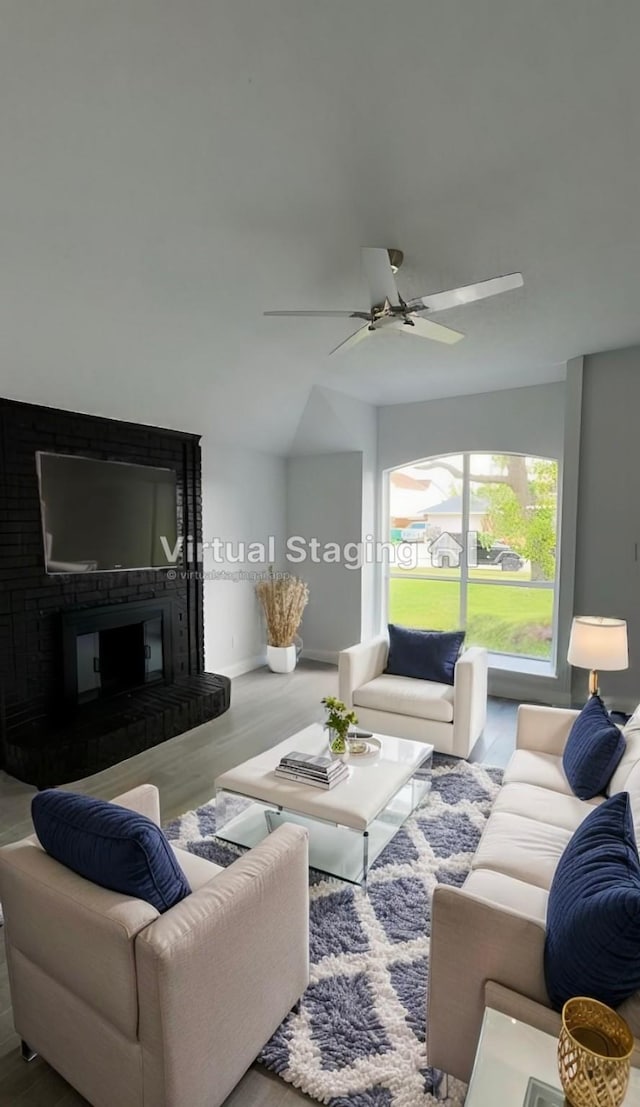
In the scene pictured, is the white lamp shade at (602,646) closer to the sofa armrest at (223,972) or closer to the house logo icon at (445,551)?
the sofa armrest at (223,972)

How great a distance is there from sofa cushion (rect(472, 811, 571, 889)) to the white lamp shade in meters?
1.17

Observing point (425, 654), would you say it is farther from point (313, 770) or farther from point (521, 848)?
point (521, 848)

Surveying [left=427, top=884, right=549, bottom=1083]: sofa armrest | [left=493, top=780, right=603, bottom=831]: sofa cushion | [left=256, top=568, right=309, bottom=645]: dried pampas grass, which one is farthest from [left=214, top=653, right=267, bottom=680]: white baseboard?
[left=427, top=884, right=549, bottom=1083]: sofa armrest

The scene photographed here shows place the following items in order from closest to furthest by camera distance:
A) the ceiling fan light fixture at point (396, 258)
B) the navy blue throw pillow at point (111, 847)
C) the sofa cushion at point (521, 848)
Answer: the navy blue throw pillow at point (111, 847)
the sofa cushion at point (521, 848)
the ceiling fan light fixture at point (396, 258)

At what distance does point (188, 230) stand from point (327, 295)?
0.98 metres

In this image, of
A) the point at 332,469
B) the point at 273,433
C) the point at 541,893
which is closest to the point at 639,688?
the point at 541,893

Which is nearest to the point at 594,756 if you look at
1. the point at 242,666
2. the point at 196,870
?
the point at 196,870

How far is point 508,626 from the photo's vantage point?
548cm

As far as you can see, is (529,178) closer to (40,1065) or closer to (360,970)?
(360,970)

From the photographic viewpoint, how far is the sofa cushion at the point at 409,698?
11.6ft

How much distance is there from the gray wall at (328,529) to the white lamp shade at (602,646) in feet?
10.4

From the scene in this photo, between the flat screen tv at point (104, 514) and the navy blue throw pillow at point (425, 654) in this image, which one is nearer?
the flat screen tv at point (104, 514)

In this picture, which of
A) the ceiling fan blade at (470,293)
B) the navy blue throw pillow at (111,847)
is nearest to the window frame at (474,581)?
the ceiling fan blade at (470,293)

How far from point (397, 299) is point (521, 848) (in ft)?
7.96
